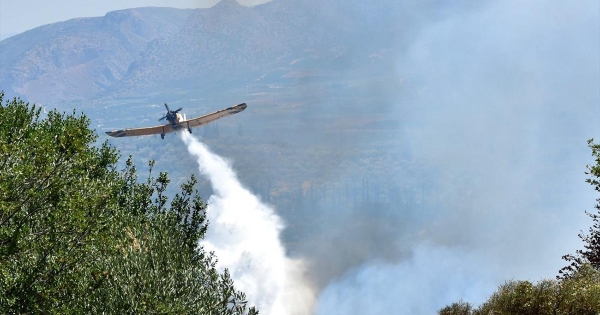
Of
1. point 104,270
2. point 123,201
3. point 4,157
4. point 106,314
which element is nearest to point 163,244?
point 104,270

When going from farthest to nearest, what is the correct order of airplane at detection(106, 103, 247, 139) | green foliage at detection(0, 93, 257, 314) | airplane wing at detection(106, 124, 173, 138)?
airplane wing at detection(106, 124, 173, 138)
airplane at detection(106, 103, 247, 139)
green foliage at detection(0, 93, 257, 314)

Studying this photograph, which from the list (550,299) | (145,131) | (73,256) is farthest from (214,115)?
(550,299)

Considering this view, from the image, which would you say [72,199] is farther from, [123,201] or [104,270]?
[123,201]

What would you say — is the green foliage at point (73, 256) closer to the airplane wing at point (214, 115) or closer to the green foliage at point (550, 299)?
the green foliage at point (550, 299)

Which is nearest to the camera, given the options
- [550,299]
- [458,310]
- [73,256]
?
[73,256]

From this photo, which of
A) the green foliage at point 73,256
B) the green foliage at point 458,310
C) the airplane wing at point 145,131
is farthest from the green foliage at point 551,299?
the airplane wing at point 145,131

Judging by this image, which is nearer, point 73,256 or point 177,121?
point 73,256

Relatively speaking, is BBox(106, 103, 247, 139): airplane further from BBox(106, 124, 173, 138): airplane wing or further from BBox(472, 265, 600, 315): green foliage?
BBox(472, 265, 600, 315): green foliage

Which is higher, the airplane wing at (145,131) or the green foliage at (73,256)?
the airplane wing at (145,131)

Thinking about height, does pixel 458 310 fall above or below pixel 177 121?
below

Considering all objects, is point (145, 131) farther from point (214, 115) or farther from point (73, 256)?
point (73, 256)

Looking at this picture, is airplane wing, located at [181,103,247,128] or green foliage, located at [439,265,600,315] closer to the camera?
green foliage, located at [439,265,600,315]

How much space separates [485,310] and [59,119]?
41163mm

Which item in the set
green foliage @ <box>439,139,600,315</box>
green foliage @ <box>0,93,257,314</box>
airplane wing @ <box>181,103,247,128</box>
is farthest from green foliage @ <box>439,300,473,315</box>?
airplane wing @ <box>181,103,247,128</box>
